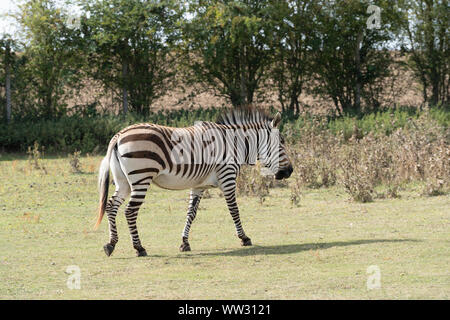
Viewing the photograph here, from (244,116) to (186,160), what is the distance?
4.61ft

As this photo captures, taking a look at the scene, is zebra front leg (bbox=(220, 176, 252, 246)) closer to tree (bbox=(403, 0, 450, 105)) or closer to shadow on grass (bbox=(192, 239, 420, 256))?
shadow on grass (bbox=(192, 239, 420, 256))

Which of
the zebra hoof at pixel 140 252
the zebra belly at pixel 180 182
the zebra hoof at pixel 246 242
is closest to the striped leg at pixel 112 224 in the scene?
the zebra hoof at pixel 140 252

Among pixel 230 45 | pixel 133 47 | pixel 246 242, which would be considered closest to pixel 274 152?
pixel 246 242

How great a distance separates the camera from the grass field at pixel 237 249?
7.21 meters

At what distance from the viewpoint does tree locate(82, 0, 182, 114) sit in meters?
25.8

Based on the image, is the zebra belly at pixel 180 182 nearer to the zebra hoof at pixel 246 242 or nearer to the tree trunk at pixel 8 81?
the zebra hoof at pixel 246 242

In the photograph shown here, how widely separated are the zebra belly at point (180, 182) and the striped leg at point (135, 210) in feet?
1.40

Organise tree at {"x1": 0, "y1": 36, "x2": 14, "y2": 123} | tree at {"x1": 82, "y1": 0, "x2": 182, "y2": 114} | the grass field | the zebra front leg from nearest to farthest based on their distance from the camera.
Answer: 1. the grass field
2. the zebra front leg
3. tree at {"x1": 0, "y1": 36, "x2": 14, "y2": 123}
4. tree at {"x1": 82, "y1": 0, "x2": 182, "y2": 114}

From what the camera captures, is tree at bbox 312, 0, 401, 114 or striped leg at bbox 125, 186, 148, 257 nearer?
striped leg at bbox 125, 186, 148, 257

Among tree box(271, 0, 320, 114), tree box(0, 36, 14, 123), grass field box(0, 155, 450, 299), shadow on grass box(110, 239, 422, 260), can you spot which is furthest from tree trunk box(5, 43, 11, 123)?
shadow on grass box(110, 239, 422, 260)

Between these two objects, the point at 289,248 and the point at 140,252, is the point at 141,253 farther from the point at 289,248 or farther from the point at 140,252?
the point at 289,248

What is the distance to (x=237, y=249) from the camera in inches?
376
